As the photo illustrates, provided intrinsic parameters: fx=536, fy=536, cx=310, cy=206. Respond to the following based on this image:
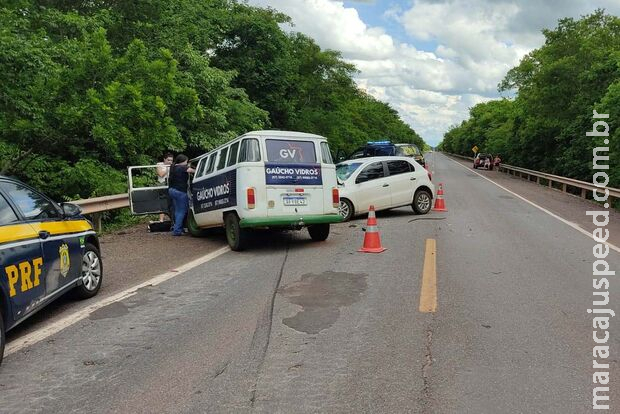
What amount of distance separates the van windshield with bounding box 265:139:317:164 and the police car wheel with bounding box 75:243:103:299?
362 centimetres

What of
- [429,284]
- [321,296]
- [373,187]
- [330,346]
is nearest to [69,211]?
[321,296]

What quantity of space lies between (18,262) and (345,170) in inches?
416

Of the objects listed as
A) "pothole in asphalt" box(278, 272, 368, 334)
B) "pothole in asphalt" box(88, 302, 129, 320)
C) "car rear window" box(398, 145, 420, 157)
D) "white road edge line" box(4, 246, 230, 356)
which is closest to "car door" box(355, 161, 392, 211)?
"white road edge line" box(4, 246, 230, 356)

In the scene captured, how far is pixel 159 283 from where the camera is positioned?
715cm

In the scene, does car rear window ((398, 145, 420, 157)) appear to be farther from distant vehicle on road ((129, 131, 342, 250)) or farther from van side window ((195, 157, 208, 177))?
distant vehicle on road ((129, 131, 342, 250))

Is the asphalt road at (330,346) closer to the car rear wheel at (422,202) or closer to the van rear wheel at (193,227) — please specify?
the van rear wheel at (193,227)

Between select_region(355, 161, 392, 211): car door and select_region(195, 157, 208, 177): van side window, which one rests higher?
select_region(195, 157, 208, 177): van side window

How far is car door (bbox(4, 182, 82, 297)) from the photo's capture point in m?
5.32

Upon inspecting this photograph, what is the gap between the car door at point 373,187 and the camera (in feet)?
45.8

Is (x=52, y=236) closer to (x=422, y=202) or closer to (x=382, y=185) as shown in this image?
(x=382, y=185)

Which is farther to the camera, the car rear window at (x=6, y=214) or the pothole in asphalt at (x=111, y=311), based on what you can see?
the pothole in asphalt at (x=111, y=311)

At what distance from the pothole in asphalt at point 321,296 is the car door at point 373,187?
6524 millimetres

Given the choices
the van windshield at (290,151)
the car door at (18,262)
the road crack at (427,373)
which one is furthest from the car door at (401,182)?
the car door at (18,262)

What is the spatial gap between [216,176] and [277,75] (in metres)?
26.0
